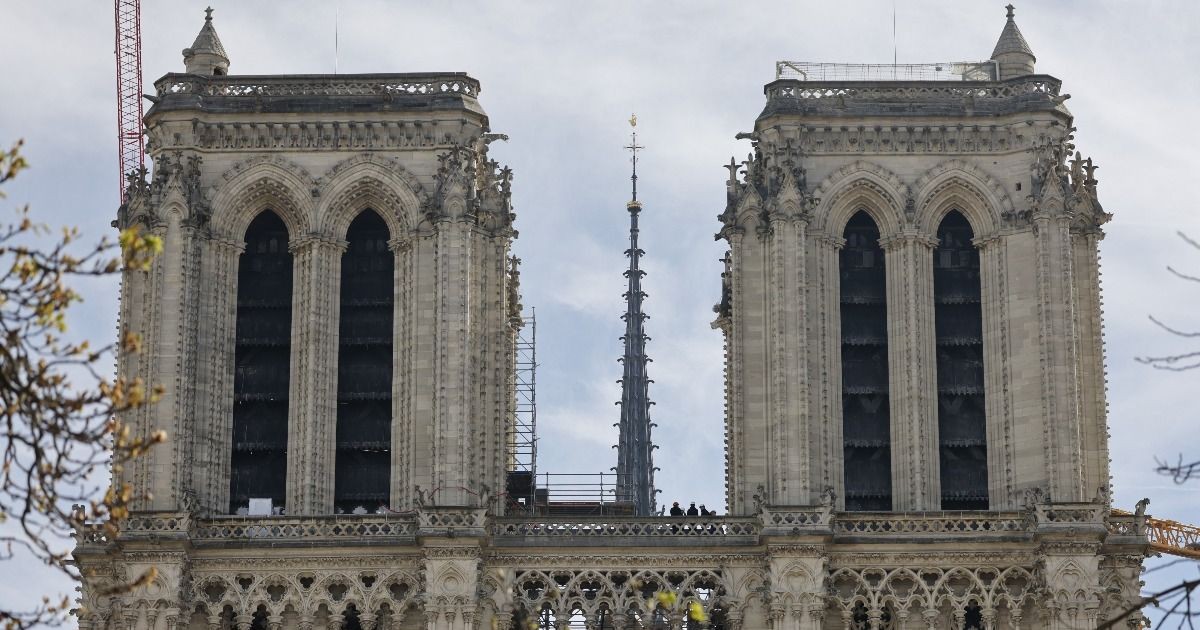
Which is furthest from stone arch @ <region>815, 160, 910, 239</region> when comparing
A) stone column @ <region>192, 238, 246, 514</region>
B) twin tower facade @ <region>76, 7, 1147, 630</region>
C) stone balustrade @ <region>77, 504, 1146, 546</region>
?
stone column @ <region>192, 238, 246, 514</region>

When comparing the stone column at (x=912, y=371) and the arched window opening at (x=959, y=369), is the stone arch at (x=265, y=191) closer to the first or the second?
the stone column at (x=912, y=371)

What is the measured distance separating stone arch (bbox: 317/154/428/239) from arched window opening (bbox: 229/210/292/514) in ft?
3.97

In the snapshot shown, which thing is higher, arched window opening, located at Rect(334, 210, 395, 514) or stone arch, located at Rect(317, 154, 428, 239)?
stone arch, located at Rect(317, 154, 428, 239)

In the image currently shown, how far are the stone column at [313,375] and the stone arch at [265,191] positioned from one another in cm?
73

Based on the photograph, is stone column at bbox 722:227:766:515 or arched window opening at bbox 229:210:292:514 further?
arched window opening at bbox 229:210:292:514

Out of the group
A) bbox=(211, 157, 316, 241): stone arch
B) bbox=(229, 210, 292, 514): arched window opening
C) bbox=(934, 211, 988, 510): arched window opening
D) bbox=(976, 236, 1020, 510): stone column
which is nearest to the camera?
bbox=(976, 236, 1020, 510): stone column

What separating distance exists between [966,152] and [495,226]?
9.80 m

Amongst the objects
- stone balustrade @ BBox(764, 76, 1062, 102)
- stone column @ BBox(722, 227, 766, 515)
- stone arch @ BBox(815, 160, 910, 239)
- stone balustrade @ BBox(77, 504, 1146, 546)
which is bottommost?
stone balustrade @ BBox(77, 504, 1146, 546)

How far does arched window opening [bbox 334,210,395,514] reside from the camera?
5438 cm

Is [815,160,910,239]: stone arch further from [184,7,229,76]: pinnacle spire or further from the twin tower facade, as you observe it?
[184,7,229,76]: pinnacle spire

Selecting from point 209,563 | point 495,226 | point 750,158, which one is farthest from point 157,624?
point 750,158

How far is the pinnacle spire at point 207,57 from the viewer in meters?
57.6

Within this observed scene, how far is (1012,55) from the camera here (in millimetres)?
57531

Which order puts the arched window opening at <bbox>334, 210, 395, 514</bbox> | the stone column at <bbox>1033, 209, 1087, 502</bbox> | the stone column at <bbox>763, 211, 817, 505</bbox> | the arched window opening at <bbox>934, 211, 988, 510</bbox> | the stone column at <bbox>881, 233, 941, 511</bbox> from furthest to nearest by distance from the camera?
the arched window opening at <bbox>334, 210, 395, 514</bbox> < the arched window opening at <bbox>934, 211, 988, 510</bbox> < the stone column at <bbox>881, 233, 941, 511</bbox> < the stone column at <bbox>763, 211, 817, 505</bbox> < the stone column at <bbox>1033, 209, 1087, 502</bbox>
